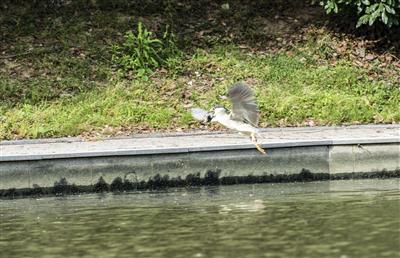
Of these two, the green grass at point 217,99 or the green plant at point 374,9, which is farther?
the green plant at point 374,9

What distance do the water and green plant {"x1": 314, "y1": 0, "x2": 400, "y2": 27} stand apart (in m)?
6.00

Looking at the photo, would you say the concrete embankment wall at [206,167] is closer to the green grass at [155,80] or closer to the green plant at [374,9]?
the green grass at [155,80]

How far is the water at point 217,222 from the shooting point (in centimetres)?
877

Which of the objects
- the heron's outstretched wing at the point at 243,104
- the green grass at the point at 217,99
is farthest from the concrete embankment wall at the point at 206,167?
the green grass at the point at 217,99

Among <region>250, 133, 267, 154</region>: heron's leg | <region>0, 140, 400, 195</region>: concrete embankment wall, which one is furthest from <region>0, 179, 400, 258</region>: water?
<region>250, 133, 267, 154</region>: heron's leg

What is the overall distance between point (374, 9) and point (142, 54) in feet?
14.8

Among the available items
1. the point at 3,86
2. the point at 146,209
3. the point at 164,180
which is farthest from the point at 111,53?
the point at 146,209

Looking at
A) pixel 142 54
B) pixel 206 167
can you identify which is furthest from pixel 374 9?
pixel 206 167

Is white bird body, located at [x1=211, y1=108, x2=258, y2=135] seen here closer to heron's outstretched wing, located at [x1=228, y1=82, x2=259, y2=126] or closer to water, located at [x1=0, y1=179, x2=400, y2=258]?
heron's outstretched wing, located at [x1=228, y1=82, x2=259, y2=126]

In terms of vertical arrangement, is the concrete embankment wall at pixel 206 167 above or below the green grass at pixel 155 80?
below

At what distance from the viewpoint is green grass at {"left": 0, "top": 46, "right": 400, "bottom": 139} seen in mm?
16141

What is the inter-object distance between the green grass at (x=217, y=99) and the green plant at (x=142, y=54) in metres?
0.39

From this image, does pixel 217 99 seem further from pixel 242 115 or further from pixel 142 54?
pixel 242 115

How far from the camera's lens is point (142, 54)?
1861 centimetres
